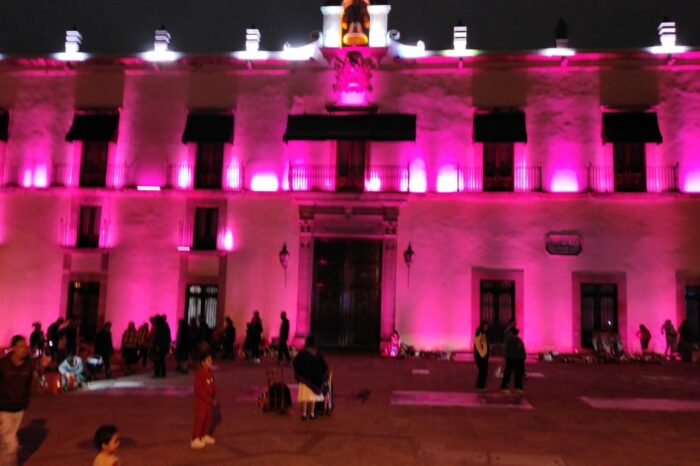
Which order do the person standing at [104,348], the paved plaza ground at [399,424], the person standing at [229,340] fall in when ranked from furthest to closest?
the person standing at [229,340], the person standing at [104,348], the paved plaza ground at [399,424]

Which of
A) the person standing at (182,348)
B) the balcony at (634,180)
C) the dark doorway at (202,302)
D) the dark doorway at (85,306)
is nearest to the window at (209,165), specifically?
the dark doorway at (202,302)

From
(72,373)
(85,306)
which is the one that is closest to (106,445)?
(72,373)

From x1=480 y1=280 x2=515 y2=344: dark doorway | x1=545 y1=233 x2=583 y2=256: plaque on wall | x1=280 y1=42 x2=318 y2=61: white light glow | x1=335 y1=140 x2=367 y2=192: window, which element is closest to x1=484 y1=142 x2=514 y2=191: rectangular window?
x1=545 y1=233 x2=583 y2=256: plaque on wall

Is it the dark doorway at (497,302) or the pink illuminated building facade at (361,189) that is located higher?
the pink illuminated building facade at (361,189)

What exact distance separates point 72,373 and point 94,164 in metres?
11.2

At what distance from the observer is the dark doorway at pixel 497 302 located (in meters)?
21.4

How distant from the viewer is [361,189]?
21812 mm

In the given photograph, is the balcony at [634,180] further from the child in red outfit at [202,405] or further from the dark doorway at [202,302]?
the child in red outfit at [202,405]

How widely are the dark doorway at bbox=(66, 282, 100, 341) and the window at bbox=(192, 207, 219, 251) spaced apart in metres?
3.88

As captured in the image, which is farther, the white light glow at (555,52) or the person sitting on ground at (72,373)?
the white light glow at (555,52)

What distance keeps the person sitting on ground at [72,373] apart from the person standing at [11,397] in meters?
6.88

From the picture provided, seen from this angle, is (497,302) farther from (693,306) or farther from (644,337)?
(693,306)

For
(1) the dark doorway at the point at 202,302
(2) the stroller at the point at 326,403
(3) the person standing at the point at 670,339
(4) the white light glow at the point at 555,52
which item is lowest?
(2) the stroller at the point at 326,403

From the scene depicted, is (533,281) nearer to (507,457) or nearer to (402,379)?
(402,379)
